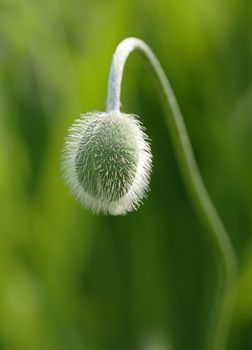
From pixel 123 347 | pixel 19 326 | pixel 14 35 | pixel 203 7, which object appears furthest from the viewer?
pixel 14 35

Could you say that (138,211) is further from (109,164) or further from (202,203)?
(109,164)

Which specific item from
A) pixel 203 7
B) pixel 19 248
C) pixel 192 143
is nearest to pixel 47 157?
pixel 19 248

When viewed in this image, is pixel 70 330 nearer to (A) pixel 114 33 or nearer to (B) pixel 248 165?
(B) pixel 248 165

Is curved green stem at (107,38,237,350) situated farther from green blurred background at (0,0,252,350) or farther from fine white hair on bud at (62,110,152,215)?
green blurred background at (0,0,252,350)

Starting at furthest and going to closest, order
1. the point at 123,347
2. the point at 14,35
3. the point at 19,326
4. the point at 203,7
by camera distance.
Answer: the point at 14,35
the point at 203,7
the point at 123,347
the point at 19,326

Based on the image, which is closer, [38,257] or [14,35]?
[38,257]

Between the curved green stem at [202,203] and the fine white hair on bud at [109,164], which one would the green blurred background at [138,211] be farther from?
the fine white hair on bud at [109,164]

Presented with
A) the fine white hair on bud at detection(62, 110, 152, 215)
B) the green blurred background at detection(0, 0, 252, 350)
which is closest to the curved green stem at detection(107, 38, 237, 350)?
the fine white hair on bud at detection(62, 110, 152, 215)

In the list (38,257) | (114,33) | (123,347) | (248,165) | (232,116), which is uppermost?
(114,33)
